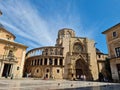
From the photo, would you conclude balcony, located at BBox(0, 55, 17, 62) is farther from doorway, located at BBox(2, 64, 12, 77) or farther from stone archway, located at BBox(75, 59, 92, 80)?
stone archway, located at BBox(75, 59, 92, 80)

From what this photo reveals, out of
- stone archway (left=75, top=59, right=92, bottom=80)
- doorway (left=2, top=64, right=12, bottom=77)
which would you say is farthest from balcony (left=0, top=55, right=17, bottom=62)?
stone archway (left=75, top=59, right=92, bottom=80)

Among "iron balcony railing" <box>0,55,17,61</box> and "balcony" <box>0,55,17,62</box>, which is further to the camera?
"iron balcony railing" <box>0,55,17,61</box>

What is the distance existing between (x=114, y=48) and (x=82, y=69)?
50.9 ft

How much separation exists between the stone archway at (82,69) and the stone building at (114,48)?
13044mm

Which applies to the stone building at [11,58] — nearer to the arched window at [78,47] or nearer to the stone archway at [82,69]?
the stone archway at [82,69]

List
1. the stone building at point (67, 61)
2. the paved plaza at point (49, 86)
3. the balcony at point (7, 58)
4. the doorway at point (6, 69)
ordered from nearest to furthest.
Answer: the paved plaza at point (49, 86), the balcony at point (7, 58), the doorway at point (6, 69), the stone building at point (67, 61)

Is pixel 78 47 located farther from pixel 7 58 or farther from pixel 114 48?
pixel 7 58

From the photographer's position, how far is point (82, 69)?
34625 millimetres

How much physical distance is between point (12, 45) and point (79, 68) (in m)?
22.1

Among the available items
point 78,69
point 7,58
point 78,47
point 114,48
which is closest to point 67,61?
point 78,69

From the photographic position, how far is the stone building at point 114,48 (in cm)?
2014

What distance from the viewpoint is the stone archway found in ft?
110

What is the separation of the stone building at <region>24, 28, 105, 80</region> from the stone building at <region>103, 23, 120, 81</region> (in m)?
12.7

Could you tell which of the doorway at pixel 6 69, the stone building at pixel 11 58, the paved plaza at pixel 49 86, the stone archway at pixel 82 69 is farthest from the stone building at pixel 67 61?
the paved plaza at pixel 49 86
